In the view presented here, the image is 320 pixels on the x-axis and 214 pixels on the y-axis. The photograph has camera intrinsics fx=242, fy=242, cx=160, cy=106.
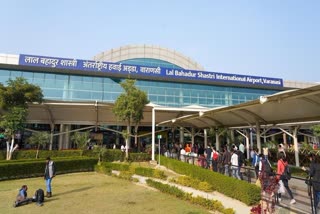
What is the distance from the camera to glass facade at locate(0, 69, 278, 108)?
2938 centimetres

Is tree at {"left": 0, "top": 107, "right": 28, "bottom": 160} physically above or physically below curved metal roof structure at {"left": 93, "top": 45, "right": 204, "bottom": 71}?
below

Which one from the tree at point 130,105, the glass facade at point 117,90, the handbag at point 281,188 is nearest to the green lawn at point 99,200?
the handbag at point 281,188

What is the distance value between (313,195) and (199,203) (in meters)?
3.76

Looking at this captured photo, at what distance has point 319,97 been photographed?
9242 mm

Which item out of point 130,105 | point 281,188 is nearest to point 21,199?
point 281,188

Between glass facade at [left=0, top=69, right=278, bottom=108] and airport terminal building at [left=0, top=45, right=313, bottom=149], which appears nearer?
airport terminal building at [left=0, top=45, right=313, bottom=149]

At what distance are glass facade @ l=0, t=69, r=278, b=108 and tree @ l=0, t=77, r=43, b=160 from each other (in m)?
8.89

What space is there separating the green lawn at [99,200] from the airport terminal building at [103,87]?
11581mm

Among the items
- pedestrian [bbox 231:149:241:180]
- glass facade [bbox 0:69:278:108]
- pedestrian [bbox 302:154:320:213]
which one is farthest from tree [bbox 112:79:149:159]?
pedestrian [bbox 302:154:320:213]

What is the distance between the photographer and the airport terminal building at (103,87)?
87.7 feet

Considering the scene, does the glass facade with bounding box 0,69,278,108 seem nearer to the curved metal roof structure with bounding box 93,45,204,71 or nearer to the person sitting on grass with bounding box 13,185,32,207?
the curved metal roof structure with bounding box 93,45,204,71

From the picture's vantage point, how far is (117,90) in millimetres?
31484

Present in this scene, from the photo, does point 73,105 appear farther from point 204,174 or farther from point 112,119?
point 204,174

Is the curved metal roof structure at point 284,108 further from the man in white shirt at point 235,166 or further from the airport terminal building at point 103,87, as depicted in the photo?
the airport terminal building at point 103,87
